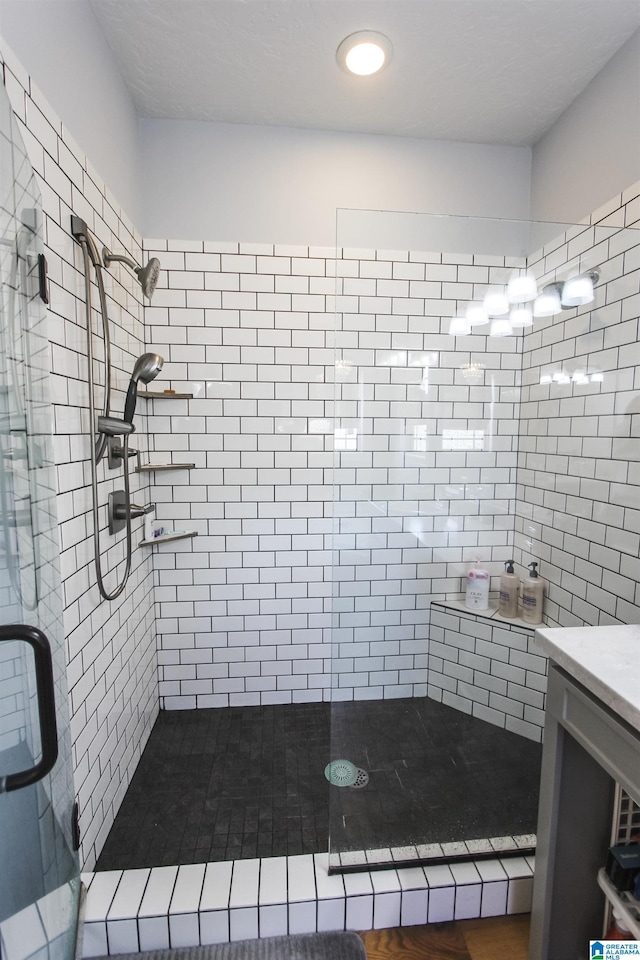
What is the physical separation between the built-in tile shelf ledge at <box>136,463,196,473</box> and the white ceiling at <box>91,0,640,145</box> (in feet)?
5.07

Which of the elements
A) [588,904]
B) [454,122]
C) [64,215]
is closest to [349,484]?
[64,215]

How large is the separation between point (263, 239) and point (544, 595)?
6.64 feet

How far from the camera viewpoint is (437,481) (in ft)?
5.41

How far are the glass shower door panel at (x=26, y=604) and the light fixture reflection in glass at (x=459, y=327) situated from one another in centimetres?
132

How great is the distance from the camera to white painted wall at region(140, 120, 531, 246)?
1.89 metres

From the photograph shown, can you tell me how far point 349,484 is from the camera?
5.20ft

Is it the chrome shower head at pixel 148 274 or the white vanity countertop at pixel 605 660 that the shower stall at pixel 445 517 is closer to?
the white vanity countertop at pixel 605 660

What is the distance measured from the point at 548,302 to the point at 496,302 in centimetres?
21

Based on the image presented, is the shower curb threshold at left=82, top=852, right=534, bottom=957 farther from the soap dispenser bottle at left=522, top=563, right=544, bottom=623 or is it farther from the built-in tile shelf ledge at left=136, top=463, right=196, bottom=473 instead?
the built-in tile shelf ledge at left=136, top=463, right=196, bottom=473

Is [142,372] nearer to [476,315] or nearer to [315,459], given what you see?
[315,459]

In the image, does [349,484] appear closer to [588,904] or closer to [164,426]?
[164,426]

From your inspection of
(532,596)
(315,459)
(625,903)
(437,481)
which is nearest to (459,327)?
(437,481)

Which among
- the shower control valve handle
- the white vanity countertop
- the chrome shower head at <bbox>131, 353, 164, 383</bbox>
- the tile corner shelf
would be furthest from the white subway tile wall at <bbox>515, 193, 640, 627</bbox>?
the shower control valve handle
